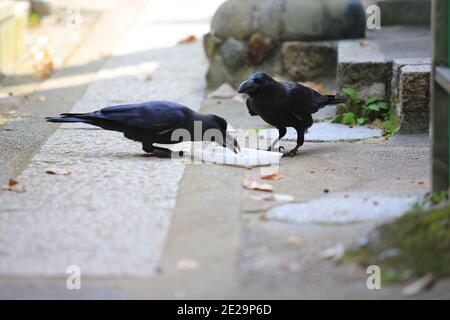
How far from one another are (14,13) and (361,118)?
472 centimetres

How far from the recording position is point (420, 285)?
3889mm

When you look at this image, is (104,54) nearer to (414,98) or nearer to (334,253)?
(414,98)

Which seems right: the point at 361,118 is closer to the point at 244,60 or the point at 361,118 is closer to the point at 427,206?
the point at 244,60

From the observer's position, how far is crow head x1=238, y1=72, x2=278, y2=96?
20.1 feet

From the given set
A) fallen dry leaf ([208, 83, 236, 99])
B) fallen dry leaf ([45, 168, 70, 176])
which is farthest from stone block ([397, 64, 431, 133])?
fallen dry leaf ([45, 168, 70, 176])

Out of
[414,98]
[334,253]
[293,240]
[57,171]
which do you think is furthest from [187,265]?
[414,98]

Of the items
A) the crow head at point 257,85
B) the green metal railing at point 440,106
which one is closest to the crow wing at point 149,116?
the crow head at point 257,85

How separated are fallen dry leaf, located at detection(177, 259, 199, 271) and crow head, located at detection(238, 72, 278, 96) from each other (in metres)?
2.07

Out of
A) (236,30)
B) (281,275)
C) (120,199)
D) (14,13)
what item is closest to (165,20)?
(14,13)

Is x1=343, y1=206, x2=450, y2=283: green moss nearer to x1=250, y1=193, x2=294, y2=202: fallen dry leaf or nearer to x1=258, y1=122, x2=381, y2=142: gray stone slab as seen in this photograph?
x1=250, y1=193, x2=294, y2=202: fallen dry leaf

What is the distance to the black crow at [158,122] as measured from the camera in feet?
19.9

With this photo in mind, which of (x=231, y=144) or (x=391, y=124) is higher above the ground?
(x=231, y=144)

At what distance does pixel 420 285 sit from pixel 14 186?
2667 mm

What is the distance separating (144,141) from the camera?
6281mm
